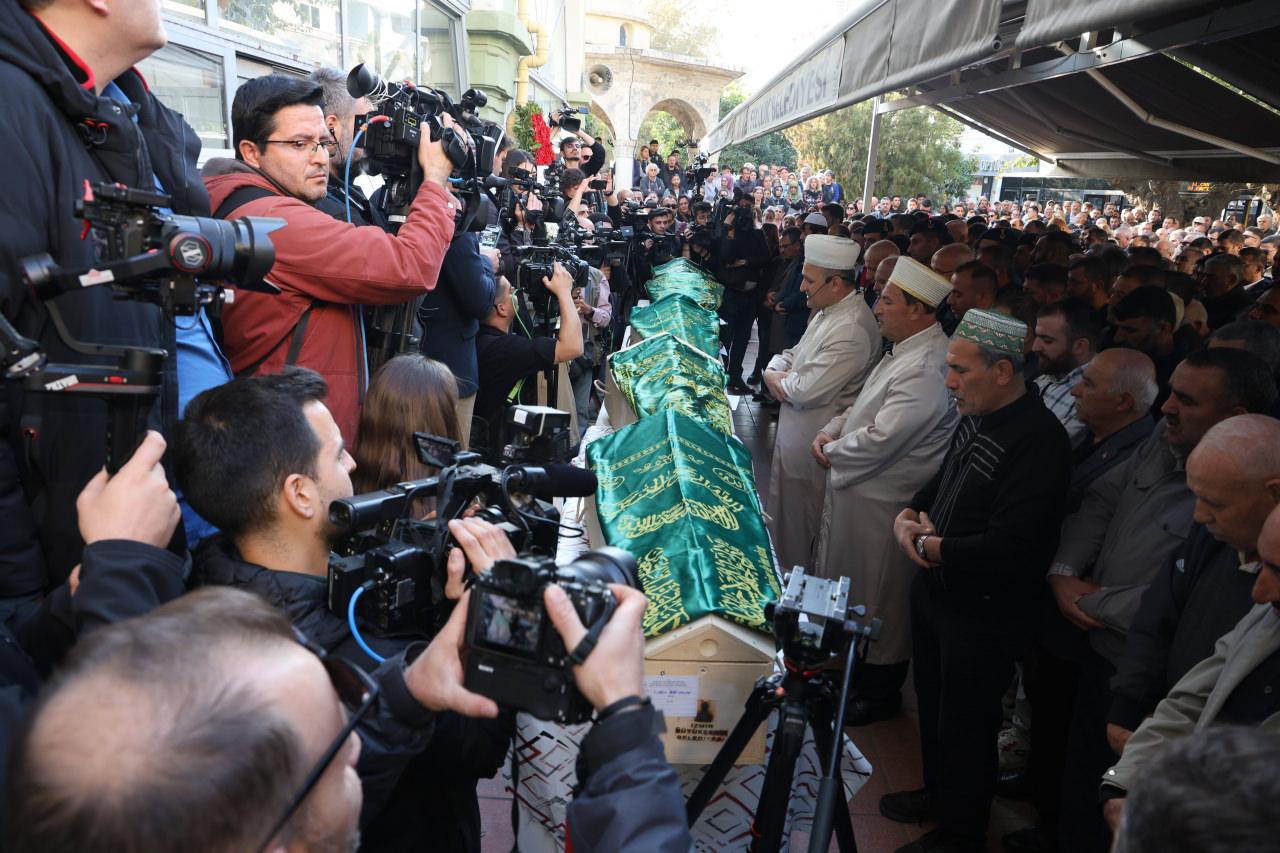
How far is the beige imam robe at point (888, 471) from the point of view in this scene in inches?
146

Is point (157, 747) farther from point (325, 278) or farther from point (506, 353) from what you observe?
point (506, 353)

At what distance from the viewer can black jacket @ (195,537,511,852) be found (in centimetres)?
161

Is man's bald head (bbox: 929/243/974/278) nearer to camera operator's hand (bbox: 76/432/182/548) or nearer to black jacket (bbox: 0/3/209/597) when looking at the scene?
black jacket (bbox: 0/3/209/597)

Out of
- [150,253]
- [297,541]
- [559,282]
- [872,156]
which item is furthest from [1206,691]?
[872,156]

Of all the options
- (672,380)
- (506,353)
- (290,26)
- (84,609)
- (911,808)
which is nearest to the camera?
(84,609)

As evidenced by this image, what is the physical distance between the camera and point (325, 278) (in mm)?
2471

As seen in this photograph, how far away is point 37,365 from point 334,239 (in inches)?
46.2

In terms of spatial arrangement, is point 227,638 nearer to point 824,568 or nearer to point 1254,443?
point 1254,443

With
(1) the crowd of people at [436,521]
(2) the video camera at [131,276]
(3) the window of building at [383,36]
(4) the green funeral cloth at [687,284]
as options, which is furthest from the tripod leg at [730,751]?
(4) the green funeral cloth at [687,284]

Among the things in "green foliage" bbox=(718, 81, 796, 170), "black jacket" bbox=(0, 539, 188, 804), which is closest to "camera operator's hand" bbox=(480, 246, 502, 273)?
"black jacket" bbox=(0, 539, 188, 804)

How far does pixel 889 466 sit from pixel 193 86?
384cm

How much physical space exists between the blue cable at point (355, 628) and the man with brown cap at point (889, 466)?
254 centimetres

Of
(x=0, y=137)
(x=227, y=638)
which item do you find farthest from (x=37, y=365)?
(x=227, y=638)

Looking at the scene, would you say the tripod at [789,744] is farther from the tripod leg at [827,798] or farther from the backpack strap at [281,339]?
the backpack strap at [281,339]
